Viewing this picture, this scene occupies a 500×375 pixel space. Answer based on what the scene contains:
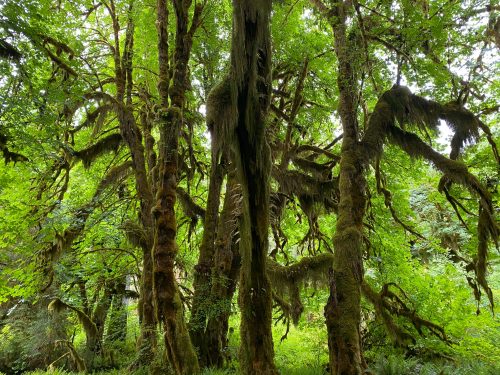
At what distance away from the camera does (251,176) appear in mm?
3908

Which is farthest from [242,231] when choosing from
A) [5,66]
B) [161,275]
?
[5,66]

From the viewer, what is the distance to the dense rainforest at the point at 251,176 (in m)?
4.17

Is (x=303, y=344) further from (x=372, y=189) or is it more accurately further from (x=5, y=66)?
(x=5, y=66)

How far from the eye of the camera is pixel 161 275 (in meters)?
5.31

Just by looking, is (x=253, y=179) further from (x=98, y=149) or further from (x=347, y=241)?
(x=98, y=149)

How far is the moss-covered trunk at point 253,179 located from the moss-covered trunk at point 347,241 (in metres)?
1.41

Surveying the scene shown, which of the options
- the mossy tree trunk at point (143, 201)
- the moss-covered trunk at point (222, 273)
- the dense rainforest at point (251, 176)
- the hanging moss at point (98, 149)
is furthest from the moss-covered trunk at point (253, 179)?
the hanging moss at point (98, 149)

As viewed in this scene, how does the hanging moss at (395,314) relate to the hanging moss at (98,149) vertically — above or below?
below

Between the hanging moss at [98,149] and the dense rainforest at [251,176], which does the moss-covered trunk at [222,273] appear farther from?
the hanging moss at [98,149]

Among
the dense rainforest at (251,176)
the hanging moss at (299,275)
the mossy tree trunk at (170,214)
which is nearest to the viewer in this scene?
the dense rainforest at (251,176)

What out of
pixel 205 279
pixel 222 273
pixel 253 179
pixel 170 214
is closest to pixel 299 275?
pixel 222 273

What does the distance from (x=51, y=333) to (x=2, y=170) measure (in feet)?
13.5

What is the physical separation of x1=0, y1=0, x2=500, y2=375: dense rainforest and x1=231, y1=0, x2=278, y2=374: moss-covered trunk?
0.06ft

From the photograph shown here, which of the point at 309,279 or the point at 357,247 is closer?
the point at 357,247
